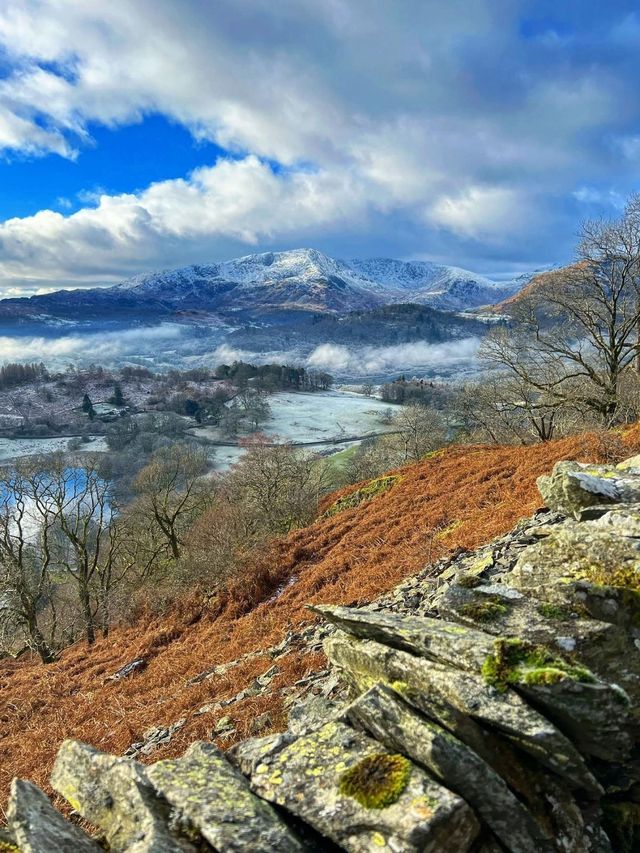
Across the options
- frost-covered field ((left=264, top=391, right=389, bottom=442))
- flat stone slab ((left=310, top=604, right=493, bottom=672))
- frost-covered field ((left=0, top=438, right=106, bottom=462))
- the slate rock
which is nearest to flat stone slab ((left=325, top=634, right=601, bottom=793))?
flat stone slab ((left=310, top=604, right=493, bottom=672))

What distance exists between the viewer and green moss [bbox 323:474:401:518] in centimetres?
2292

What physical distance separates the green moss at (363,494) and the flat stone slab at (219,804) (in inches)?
702

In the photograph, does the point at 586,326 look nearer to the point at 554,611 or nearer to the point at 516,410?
the point at 516,410

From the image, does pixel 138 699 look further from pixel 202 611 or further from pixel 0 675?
pixel 0 675

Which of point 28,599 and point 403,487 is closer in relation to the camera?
point 403,487

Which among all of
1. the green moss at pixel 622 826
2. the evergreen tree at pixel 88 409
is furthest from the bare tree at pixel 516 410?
the evergreen tree at pixel 88 409

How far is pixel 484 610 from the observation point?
18.4ft

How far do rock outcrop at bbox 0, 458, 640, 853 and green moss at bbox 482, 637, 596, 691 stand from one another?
13 millimetres

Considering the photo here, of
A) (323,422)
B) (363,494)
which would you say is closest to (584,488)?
(363,494)

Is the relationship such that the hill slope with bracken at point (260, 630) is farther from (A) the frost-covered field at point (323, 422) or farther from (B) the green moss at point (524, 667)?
(A) the frost-covered field at point (323, 422)

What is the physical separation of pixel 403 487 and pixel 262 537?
6.51 m

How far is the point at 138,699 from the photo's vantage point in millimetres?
10664

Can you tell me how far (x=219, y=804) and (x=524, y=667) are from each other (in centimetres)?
290

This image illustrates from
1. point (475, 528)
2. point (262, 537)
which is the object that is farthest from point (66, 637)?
point (475, 528)
